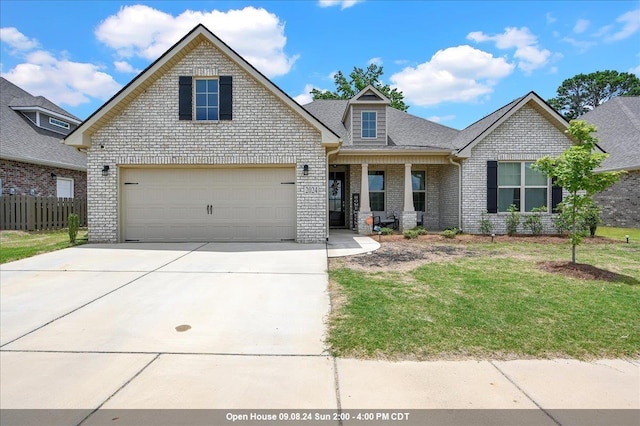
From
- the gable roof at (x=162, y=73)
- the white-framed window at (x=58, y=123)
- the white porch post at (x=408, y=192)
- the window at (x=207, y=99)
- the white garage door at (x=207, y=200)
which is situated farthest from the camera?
the white-framed window at (x=58, y=123)

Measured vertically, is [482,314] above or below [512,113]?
below

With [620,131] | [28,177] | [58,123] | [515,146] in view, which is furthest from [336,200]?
[58,123]

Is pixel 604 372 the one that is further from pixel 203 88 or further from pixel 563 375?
pixel 203 88

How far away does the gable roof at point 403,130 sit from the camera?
14.7 meters

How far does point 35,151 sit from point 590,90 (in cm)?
6003

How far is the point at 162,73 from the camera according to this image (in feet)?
37.0

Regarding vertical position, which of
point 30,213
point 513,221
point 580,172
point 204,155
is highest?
point 204,155

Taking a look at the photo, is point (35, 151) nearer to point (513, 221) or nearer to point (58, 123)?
point (58, 123)

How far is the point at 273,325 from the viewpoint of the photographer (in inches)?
180

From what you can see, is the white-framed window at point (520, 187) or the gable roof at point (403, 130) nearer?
the white-framed window at point (520, 187)

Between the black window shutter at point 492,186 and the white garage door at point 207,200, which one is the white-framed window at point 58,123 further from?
the black window shutter at point 492,186

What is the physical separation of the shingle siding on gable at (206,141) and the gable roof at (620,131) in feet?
48.9

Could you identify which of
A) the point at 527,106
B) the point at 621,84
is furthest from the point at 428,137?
the point at 621,84

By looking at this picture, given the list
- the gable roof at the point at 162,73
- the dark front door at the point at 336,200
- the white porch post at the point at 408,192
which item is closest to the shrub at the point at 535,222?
the white porch post at the point at 408,192
